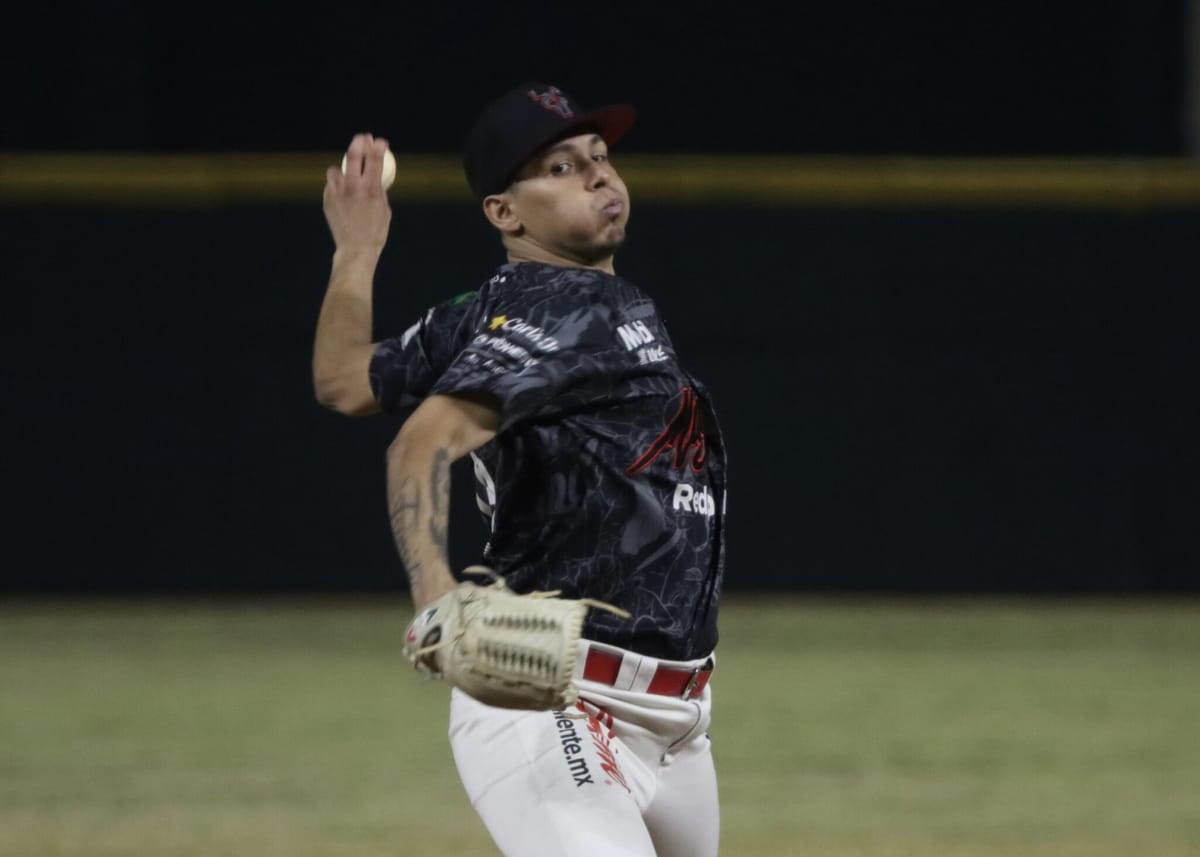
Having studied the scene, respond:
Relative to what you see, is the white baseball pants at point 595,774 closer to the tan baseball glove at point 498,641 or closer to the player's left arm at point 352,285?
the tan baseball glove at point 498,641

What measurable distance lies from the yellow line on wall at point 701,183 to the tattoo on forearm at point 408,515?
8.51 meters

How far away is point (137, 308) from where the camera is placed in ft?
36.8

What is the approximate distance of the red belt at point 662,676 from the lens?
3025 millimetres

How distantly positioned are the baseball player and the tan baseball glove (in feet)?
0.46

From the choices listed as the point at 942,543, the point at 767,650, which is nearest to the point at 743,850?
the point at 767,650

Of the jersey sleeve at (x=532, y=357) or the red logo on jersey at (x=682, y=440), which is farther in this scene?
the red logo on jersey at (x=682, y=440)

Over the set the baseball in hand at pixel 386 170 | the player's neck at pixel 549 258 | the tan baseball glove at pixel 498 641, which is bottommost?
the tan baseball glove at pixel 498 641

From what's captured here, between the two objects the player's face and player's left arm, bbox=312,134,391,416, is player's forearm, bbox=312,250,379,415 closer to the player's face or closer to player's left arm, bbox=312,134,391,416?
player's left arm, bbox=312,134,391,416

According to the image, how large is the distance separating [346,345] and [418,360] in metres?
0.16

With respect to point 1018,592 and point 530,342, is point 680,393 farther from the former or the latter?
point 1018,592

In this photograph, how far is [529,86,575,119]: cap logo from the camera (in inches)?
123

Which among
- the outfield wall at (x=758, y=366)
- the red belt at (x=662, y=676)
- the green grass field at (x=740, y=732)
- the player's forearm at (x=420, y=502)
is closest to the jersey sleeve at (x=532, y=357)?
the player's forearm at (x=420, y=502)

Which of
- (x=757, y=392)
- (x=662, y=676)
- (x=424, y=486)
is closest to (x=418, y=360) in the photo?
(x=424, y=486)

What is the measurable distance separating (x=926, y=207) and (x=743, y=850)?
633cm
